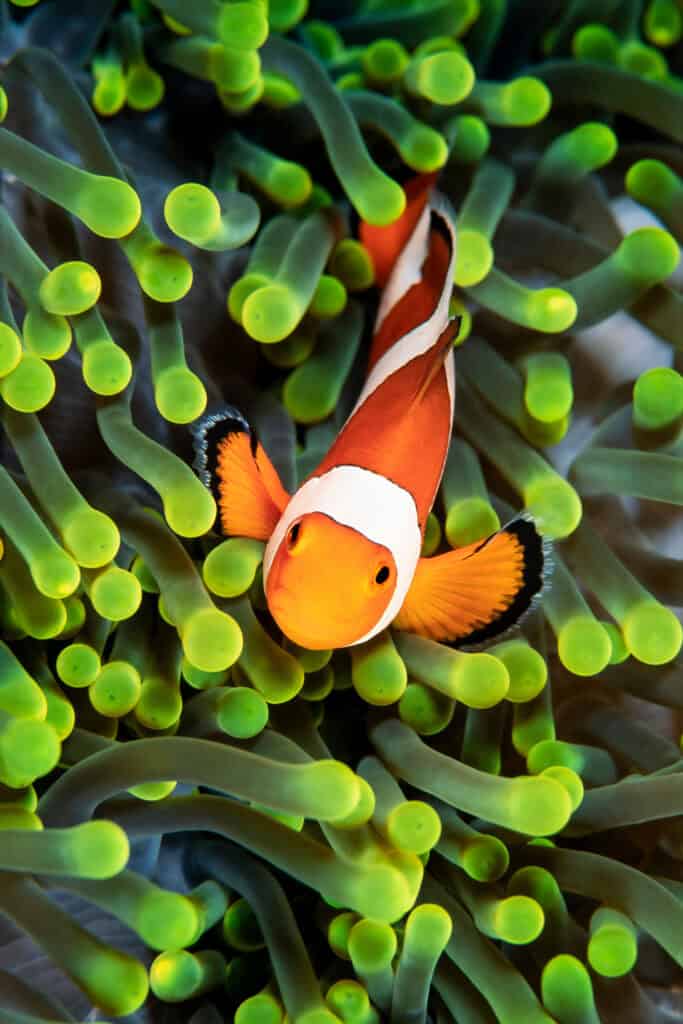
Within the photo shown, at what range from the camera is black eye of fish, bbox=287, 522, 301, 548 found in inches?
34.6

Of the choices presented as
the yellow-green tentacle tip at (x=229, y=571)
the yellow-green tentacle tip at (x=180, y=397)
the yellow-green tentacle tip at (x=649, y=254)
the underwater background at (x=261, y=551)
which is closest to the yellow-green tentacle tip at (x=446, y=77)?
the underwater background at (x=261, y=551)

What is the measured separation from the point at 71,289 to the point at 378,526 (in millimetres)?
321

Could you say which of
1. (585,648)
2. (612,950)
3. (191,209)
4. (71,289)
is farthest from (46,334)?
(612,950)

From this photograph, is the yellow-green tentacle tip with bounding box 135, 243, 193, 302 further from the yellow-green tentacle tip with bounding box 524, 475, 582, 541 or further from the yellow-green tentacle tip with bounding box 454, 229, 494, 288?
the yellow-green tentacle tip with bounding box 524, 475, 582, 541

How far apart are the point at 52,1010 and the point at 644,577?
67 cm

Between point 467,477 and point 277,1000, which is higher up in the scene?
point 467,477

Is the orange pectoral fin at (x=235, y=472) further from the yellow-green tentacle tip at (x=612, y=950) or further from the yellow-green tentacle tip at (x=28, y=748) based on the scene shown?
the yellow-green tentacle tip at (x=612, y=950)

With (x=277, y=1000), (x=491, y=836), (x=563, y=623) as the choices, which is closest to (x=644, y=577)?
(x=563, y=623)

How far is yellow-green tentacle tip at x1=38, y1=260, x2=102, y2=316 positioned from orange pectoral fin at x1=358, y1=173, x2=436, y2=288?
16.2 inches

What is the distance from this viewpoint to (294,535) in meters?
0.88

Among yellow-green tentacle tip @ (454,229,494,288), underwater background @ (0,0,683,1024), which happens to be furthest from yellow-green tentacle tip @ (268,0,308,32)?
yellow-green tentacle tip @ (454,229,494,288)

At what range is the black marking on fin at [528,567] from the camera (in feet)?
3.13

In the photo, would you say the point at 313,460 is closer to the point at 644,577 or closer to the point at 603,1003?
the point at 644,577

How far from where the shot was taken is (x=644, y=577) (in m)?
1.10
